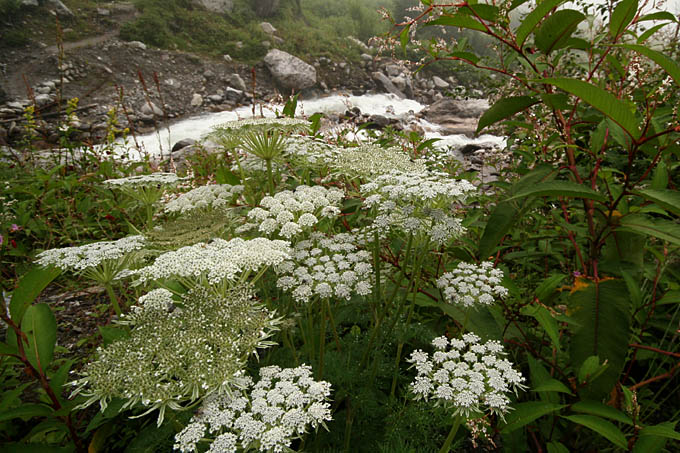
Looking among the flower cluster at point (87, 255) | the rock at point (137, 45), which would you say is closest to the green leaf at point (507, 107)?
the flower cluster at point (87, 255)

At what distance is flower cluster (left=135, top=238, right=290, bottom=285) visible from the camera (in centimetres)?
110

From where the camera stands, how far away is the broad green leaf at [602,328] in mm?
1247

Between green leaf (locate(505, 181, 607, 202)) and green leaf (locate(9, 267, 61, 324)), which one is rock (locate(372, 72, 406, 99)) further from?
green leaf (locate(9, 267, 61, 324))

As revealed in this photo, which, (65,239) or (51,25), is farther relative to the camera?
(51,25)

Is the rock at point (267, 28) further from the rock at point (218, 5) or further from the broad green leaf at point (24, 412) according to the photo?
the broad green leaf at point (24, 412)

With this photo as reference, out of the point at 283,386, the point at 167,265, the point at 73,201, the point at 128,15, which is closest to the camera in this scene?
the point at 283,386

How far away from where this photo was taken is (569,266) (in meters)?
2.14

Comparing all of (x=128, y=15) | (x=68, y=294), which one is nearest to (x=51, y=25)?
(x=128, y=15)

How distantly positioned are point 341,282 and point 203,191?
110cm

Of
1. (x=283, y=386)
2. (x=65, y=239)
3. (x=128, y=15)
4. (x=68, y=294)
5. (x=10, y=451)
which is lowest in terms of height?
(x=68, y=294)

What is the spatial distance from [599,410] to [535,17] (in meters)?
1.42

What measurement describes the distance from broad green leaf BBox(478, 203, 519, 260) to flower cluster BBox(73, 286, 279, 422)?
0.95 metres

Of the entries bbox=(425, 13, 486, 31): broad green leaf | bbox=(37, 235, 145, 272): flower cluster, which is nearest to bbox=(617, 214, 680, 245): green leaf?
bbox=(425, 13, 486, 31): broad green leaf

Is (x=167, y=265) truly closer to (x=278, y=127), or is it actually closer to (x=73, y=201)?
(x=278, y=127)
